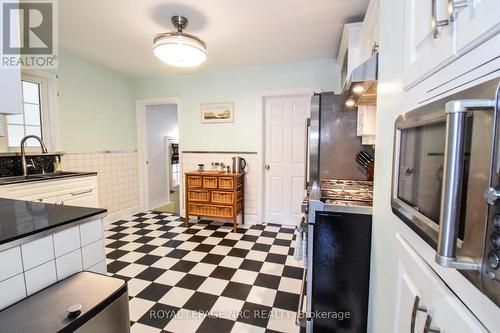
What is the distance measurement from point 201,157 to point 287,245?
1.96m

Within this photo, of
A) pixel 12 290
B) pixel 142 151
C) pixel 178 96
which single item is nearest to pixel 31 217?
pixel 12 290

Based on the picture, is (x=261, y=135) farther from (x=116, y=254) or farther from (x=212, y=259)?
(x=116, y=254)

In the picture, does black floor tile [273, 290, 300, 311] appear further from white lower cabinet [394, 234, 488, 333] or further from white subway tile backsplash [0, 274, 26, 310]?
white subway tile backsplash [0, 274, 26, 310]

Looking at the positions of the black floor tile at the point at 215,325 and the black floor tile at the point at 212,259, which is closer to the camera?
the black floor tile at the point at 215,325

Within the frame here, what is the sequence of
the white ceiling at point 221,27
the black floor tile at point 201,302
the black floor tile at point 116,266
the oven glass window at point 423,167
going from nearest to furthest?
the oven glass window at point 423,167
the black floor tile at point 201,302
the white ceiling at point 221,27
the black floor tile at point 116,266

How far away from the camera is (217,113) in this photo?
3730 millimetres

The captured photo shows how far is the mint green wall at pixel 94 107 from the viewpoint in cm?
310

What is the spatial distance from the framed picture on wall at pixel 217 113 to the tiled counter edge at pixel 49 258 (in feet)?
9.03

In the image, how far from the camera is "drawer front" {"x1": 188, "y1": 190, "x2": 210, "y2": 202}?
3.41 m

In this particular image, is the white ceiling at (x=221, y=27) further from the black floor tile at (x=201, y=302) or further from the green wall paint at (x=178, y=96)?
the black floor tile at (x=201, y=302)

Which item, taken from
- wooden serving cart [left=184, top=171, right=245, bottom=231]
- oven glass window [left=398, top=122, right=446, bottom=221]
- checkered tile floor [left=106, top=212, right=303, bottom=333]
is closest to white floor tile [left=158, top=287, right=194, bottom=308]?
checkered tile floor [left=106, top=212, right=303, bottom=333]

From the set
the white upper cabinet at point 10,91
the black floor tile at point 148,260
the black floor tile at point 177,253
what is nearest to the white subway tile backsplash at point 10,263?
the white upper cabinet at point 10,91

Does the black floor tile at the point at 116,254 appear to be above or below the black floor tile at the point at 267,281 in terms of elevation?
above

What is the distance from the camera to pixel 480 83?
14.9 inches
